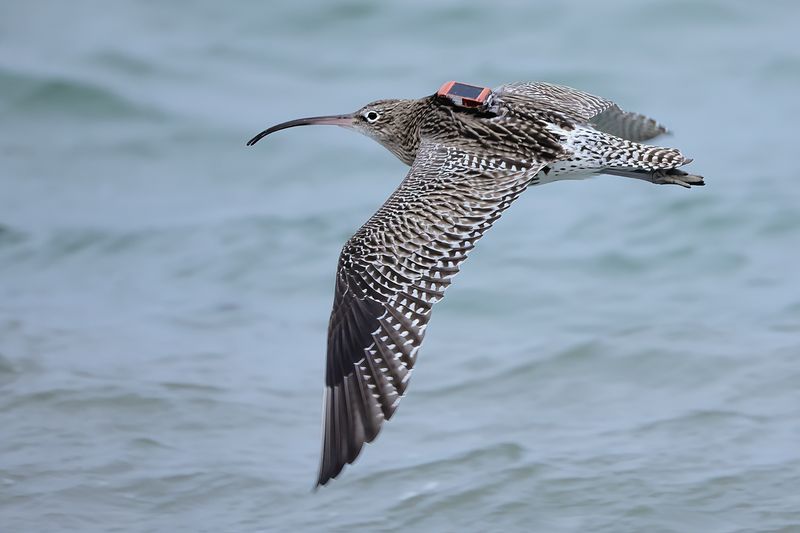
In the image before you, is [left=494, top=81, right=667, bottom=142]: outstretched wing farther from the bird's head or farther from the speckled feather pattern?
the bird's head

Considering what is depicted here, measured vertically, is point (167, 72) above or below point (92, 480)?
above

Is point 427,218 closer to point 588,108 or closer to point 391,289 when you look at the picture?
point 391,289

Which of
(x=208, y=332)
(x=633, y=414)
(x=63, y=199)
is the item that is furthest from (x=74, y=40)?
(x=633, y=414)

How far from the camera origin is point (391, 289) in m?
7.46

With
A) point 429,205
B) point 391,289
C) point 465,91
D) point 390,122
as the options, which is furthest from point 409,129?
point 391,289

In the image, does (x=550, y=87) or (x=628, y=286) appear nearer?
(x=550, y=87)

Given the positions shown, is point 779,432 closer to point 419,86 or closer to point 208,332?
point 208,332

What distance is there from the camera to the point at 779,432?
366 inches

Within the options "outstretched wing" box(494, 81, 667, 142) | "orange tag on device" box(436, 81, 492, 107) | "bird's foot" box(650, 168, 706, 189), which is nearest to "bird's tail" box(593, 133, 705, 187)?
→ "bird's foot" box(650, 168, 706, 189)

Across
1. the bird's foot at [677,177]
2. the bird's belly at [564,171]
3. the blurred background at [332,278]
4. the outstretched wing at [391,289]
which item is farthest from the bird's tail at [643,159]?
the blurred background at [332,278]

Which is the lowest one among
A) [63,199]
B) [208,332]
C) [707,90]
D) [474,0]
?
[208,332]

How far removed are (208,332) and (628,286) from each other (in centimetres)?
336

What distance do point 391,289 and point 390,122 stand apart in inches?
78.2

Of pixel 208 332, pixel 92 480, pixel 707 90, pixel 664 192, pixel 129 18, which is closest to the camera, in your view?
pixel 92 480
